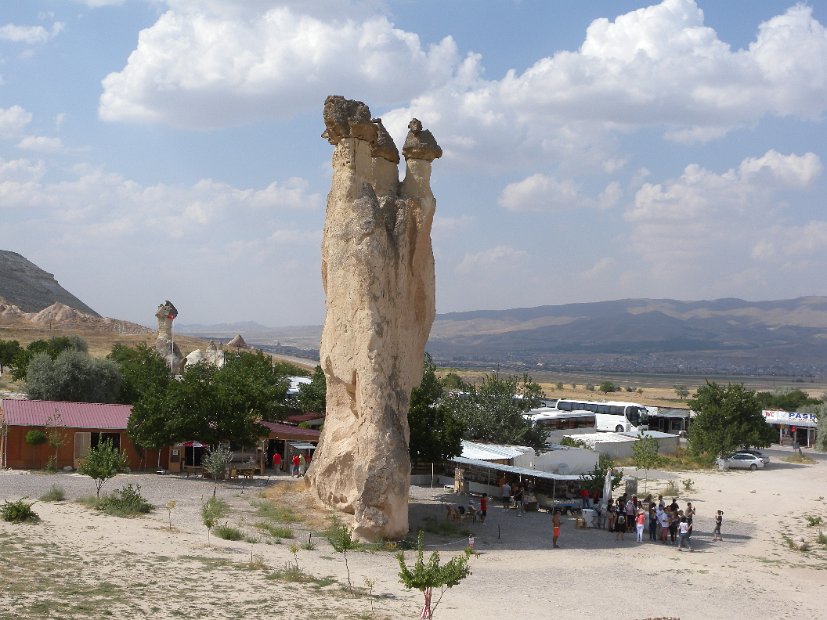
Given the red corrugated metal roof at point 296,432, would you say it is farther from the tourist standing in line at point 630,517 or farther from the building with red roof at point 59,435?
the tourist standing in line at point 630,517

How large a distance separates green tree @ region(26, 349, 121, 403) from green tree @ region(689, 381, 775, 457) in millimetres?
31978

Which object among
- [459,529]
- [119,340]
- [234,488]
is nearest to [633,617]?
[459,529]

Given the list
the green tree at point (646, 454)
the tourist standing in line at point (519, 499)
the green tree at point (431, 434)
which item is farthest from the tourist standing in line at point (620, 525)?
the green tree at point (646, 454)

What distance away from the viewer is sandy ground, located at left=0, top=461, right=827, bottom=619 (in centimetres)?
1530

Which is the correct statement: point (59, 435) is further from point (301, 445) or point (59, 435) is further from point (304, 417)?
point (304, 417)

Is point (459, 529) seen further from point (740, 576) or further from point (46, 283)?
point (46, 283)

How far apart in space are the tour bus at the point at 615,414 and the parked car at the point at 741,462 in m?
8.91

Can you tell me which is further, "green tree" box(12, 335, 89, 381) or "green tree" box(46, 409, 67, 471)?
"green tree" box(12, 335, 89, 381)

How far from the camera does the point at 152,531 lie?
21.3 m

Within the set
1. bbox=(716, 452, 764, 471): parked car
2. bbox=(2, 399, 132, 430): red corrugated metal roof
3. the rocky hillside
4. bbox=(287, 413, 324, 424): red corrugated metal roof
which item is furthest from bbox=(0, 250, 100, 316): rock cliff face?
bbox=(716, 452, 764, 471): parked car

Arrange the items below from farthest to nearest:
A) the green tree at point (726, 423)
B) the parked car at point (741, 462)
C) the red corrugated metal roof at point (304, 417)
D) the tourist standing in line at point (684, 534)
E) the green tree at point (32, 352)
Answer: the green tree at point (32, 352), the green tree at point (726, 423), the parked car at point (741, 462), the red corrugated metal roof at point (304, 417), the tourist standing in line at point (684, 534)

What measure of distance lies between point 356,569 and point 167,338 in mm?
54635

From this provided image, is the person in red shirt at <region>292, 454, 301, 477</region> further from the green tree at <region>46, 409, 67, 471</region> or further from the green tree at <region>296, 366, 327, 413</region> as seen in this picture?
the green tree at <region>296, 366, 327, 413</region>

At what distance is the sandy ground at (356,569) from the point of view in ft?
50.2
